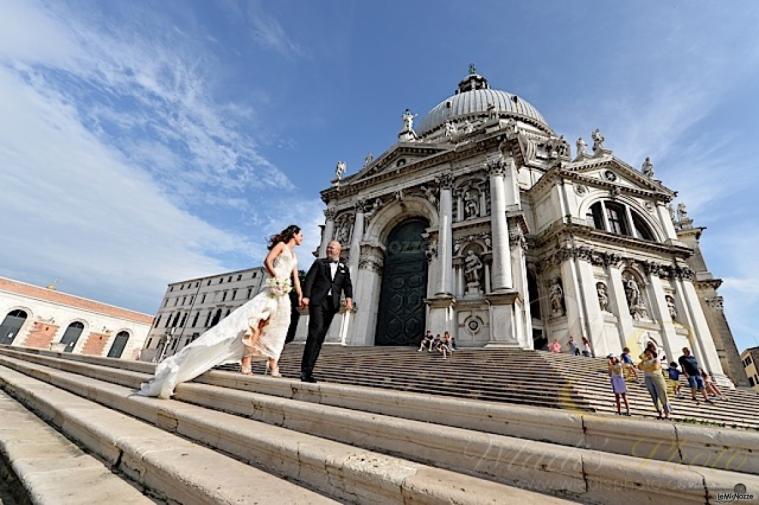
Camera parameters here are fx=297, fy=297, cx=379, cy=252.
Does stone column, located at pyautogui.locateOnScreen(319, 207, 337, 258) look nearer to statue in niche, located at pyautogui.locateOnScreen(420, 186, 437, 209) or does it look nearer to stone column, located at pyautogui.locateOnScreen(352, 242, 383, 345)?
stone column, located at pyautogui.locateOnScreen(352, 242, 383, 345)

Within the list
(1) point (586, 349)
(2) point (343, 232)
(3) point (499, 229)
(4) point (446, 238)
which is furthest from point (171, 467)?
(2) point (343, 232)

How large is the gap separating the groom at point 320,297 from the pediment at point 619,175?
20.2m

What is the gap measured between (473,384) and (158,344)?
41.8 meters

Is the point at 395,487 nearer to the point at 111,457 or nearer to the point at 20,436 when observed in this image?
the point at 111,457

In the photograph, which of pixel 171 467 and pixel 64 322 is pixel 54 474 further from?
pixel 64 322

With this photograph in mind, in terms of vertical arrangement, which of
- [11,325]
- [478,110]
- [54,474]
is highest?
[478,110]

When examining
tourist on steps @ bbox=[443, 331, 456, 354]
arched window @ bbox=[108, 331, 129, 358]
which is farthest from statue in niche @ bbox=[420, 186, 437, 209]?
arched window @ bbox=[108, 331, 129, 358]

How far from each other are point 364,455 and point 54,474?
61.1 inches

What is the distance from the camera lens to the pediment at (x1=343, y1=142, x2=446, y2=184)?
15.6m

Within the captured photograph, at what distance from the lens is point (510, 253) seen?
1169cm

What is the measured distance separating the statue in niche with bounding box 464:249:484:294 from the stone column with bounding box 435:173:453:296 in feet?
2.07

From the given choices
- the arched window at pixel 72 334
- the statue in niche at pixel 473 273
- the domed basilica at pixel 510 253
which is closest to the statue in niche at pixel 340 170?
the domed basilica at pixel 510 253

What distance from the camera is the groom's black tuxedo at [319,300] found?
3.59 metres

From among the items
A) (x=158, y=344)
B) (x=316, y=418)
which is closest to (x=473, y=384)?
(x=316, y=418)
